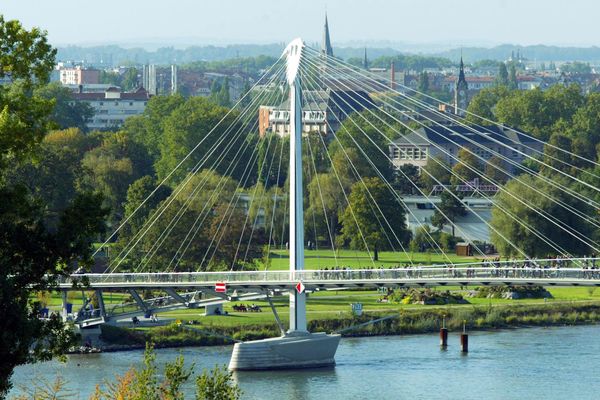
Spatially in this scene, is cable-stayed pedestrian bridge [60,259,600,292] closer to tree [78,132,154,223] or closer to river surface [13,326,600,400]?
river surface [13,326,600,400]

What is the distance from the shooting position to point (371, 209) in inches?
3132

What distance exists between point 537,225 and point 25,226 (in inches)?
1880

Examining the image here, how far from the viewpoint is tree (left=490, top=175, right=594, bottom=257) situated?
2884 inches

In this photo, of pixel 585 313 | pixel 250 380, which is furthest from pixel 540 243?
pixel 250 380

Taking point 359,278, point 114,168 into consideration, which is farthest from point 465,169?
point 359,278

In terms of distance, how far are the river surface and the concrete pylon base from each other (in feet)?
1.79

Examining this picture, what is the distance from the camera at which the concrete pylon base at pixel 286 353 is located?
54500 millimetres

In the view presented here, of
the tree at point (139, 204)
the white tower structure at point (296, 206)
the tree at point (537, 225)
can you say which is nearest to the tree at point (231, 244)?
the tree at point (139, 204)

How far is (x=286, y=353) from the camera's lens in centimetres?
5472

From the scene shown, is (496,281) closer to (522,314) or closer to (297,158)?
(297,158)

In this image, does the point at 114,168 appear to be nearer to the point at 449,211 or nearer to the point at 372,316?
the point at 449,211

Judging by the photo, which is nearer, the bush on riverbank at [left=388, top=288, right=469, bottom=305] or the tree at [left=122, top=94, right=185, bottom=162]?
the bush on riverbank at [left=388, top=288, right=469, bottom=305]

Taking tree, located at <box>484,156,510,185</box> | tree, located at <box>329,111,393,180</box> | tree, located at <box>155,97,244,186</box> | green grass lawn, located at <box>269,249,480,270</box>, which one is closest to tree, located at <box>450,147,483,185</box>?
tree, located at <box>484,156,510,185</box>

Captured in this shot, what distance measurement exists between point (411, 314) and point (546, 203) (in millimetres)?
12621
